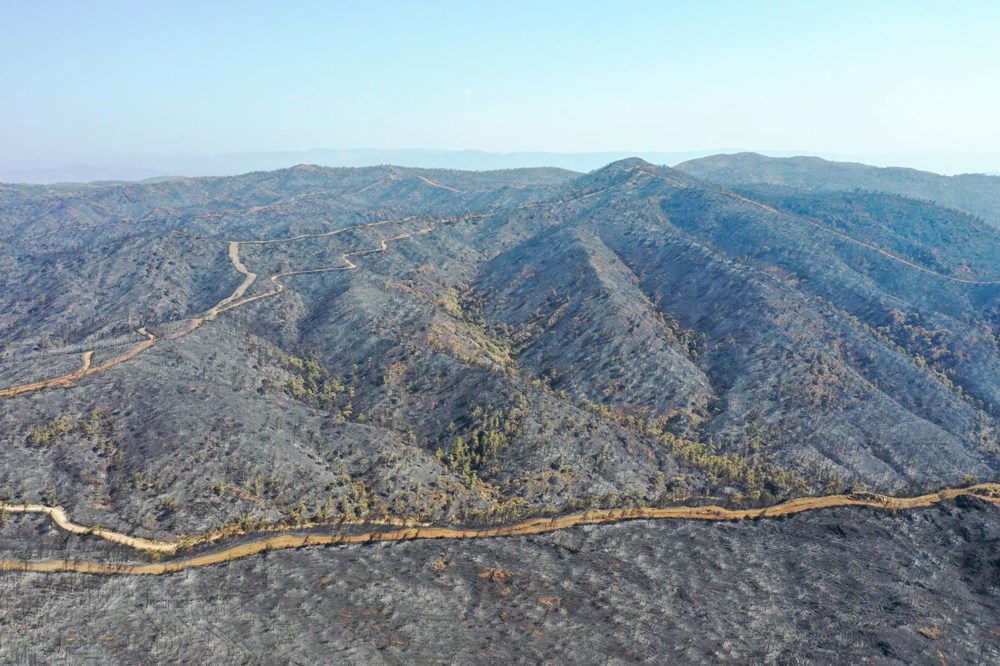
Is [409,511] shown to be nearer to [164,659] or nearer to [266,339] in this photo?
[164,659]

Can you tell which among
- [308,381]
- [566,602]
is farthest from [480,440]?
[308,381]

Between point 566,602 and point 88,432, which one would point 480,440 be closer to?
point 566,602

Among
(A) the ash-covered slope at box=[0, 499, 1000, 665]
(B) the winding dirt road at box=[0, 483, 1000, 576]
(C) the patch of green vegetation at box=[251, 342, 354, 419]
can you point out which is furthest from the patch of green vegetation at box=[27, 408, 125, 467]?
(C) the patch of green vegetation at box=[251, 342, 354, 419]

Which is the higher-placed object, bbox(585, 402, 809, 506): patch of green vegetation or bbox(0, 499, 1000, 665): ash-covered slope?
bbox(0, 499, 1000, 665): ash-covered slope

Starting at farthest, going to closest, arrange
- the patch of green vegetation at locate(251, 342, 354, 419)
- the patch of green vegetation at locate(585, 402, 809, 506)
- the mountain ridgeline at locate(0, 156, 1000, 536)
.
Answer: the patch of green vegetation at locate(251, 342, 354, 419), the patch of green vegetation at locate(585, 402, 809, 506), the mountain ridgeline at locate(0, 156, 1000, 536)

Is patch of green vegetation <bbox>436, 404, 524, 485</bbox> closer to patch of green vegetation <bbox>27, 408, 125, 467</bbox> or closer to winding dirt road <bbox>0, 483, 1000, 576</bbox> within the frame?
winding dirt road <bbox>0, 483, 1000, 576</bbox>
